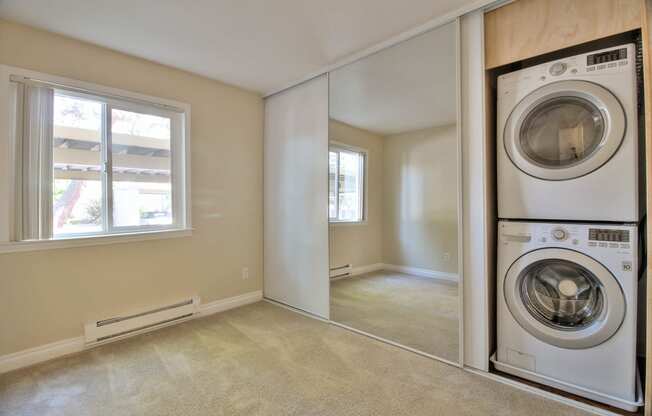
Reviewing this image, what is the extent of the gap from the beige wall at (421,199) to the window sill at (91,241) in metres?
1.95

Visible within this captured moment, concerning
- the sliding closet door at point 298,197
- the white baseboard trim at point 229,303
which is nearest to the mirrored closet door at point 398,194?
the sliding closet door at point 298,197

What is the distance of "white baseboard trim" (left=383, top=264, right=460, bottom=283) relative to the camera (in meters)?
2.16

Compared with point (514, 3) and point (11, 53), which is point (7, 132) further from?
point (514, 3)

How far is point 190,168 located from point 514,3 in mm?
2838

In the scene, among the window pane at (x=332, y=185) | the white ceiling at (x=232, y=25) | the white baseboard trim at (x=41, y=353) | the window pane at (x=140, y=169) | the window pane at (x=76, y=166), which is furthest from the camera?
the window pane at (x=332, y=185)

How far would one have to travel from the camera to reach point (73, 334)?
234 cm

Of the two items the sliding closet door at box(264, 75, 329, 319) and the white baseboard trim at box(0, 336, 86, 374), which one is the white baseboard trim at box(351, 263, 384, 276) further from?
the white baseboard trim at box(0, 336, 86, 374)

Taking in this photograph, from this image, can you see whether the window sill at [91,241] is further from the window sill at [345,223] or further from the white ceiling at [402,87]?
the white ceiling at [402,87]

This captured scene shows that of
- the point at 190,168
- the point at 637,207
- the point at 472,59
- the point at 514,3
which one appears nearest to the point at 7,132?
the point at 190,168

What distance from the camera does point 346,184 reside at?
285 cm

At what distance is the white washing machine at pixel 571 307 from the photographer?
1.55 m

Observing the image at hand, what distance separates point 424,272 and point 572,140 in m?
1.27

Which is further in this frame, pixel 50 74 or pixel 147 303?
pixel 147 303

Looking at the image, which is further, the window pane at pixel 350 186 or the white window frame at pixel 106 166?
the window pane at pixel 350 186
